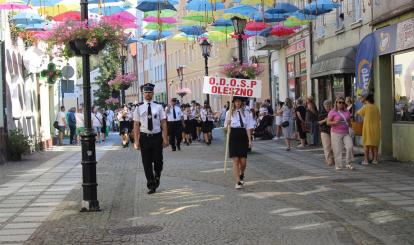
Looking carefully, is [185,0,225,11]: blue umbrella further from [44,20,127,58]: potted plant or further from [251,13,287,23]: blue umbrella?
[44,20,127,58]: potted plant

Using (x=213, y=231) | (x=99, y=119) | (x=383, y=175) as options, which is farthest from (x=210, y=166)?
(x=99, y=119)

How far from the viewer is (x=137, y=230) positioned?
8.05 meters

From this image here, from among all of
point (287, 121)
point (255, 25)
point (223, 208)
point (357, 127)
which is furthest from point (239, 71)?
point (223, 208)

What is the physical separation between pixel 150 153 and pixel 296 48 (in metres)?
17.1

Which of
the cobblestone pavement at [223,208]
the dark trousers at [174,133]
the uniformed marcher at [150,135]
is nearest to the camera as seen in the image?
the cobblestone pavement at [223,208]

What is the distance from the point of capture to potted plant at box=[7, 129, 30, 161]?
18.8 m

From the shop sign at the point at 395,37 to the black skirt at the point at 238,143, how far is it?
5.39 m

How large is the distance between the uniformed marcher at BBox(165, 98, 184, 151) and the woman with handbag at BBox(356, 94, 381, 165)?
783cm

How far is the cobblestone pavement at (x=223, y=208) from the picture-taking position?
7625 millimetres

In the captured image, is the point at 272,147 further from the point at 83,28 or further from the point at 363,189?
the point at 83,28

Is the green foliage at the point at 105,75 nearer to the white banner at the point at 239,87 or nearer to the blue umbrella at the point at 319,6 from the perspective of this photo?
the blue umbrella at the point at 319,6

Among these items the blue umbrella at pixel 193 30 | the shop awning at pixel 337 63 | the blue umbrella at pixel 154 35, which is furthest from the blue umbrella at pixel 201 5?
the blue umbrella at pixel 154 35

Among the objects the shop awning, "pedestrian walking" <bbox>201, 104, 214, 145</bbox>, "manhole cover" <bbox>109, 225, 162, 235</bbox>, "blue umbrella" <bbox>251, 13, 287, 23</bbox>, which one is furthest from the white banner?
"pedestrian walking" <bbox>201, 104, 214, 145</bbox>

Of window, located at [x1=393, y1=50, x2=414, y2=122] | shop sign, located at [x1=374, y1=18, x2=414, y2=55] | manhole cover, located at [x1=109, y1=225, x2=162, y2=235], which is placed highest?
shop sign, located at [x1=374, y1=18, x2=414, y2=55]
